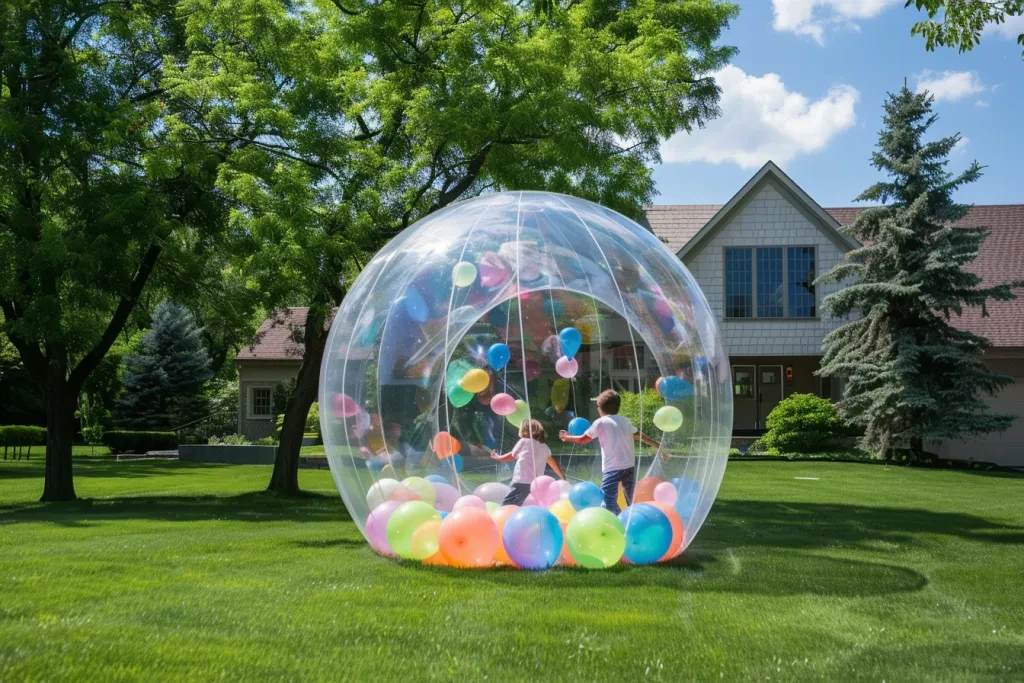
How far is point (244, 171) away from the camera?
15.0 meters

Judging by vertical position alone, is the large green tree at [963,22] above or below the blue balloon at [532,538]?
above

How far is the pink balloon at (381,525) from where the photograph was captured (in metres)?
9.24

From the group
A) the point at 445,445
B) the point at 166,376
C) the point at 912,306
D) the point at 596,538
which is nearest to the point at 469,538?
the point at 596,538

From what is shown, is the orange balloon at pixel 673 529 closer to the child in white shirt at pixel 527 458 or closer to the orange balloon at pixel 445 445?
the child in white shirt at pixel 527 458

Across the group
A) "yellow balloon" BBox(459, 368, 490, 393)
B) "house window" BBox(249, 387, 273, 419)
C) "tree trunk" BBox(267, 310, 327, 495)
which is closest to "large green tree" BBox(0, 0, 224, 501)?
"tree trunk" BBox(267, 310, 327, 495)

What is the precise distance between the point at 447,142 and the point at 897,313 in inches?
608

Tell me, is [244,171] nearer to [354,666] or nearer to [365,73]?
[365,73]

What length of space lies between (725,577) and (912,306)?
18943 millimetres

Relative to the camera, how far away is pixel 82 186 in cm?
1552

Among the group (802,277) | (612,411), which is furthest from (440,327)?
(802,277)

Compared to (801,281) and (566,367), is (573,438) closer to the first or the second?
(566,367)

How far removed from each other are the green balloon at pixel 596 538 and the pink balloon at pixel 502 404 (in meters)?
2.70

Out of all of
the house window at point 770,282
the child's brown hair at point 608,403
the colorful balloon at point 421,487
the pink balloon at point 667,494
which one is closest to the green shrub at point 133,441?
the house window at point 770,282

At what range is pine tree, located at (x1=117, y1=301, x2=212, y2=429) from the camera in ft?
139
